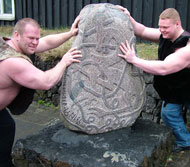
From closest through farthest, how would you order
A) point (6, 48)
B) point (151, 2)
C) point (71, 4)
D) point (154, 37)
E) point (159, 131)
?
point (6, 48) < point (159, 131) < point (154, 37) < point (151, 2) < point (71, 4)

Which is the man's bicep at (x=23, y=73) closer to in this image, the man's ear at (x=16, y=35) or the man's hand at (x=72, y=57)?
the man's ear at (x=16, y=35)

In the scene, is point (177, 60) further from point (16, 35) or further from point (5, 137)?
point (5, 137)

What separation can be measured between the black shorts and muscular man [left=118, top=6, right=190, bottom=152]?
1.23m

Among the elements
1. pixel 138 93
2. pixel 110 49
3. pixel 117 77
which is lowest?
pixel 138 93

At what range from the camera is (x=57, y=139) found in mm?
2672

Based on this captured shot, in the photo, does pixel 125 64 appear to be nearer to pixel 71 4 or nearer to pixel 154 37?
pixel 154 37

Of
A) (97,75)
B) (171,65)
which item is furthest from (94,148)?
(171,65)

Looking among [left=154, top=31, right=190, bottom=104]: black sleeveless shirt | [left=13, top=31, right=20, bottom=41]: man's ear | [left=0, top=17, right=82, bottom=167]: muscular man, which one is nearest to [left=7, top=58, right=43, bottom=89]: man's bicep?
[left=0, top=17, right=82, bottom=167]: muscular man

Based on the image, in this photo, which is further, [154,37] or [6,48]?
[154,37]

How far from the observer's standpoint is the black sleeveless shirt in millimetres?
2916

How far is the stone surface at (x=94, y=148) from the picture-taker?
2.35 m

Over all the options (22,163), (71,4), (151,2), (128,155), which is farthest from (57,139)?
(71,4)

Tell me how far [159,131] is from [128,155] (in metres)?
0.65

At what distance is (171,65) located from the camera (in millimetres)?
2617
